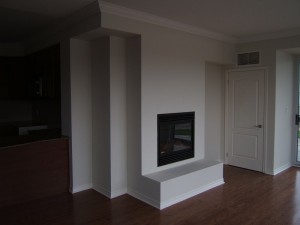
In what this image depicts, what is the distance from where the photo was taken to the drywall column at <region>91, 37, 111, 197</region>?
3.73 m

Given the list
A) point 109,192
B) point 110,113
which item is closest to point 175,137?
point 110,113

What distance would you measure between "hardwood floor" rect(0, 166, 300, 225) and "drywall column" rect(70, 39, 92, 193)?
0.29 metres

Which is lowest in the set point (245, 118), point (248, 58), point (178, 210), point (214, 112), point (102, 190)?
point (178, 210)

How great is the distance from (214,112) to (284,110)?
130cm

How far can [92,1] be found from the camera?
3.06 meters

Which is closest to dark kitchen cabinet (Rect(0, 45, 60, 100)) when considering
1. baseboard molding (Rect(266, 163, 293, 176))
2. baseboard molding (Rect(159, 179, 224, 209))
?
baseboard molding (Rect(159, 179, 224, 209))

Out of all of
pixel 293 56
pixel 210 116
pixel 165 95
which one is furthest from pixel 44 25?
pixel 293 56

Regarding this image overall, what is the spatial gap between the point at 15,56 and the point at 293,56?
5.55 metres

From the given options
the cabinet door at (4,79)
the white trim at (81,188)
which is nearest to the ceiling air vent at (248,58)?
the white trim at (81,188)

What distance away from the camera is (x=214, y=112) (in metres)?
5.38

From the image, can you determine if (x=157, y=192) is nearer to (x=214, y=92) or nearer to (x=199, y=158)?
(x=199, y=158)

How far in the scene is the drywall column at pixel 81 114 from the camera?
153 inches

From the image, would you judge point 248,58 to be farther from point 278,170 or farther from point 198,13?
point 278,170

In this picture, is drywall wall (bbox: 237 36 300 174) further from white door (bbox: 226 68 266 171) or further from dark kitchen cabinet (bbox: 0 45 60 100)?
dark kitchen cabinet (bbox: 0 45 60 100)
